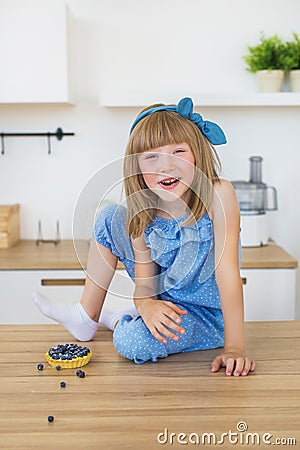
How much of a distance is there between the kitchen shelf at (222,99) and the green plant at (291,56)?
14 centimetres

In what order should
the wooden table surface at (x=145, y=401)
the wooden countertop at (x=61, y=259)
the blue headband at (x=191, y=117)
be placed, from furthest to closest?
the wooden countertop at (x=61, y=259) → the blue headband at (x=191, y=117) → the wooden table surface at (x=145, y=401)

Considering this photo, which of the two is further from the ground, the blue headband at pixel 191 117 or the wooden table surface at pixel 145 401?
the blue headband at pixel 191 117

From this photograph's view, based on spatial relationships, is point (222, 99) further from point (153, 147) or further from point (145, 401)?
point (145, 401)

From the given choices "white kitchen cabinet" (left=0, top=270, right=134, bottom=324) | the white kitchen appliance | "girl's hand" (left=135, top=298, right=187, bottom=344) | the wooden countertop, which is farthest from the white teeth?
the white kitchen appliance

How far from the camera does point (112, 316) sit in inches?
72.2

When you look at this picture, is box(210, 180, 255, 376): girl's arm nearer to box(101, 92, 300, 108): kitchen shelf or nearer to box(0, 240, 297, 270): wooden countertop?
box(0, 240, 297, 270): wooden countertop

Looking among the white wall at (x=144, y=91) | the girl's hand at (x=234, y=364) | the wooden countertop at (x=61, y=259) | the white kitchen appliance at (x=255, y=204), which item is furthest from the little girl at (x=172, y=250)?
the white wall at (x=144, y=91)

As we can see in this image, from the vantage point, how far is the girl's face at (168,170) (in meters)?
1.51

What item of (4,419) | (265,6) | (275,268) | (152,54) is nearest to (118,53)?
(152,54)

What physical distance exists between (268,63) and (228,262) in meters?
1.48

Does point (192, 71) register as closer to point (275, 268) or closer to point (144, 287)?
point (275, 268)

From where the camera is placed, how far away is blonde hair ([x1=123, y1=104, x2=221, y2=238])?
1.54 metres

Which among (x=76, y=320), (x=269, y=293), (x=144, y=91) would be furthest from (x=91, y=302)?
(x=144, y=91)

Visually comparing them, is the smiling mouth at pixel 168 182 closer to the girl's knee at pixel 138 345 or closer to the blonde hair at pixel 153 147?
the blonde hair at pixel 153 147
